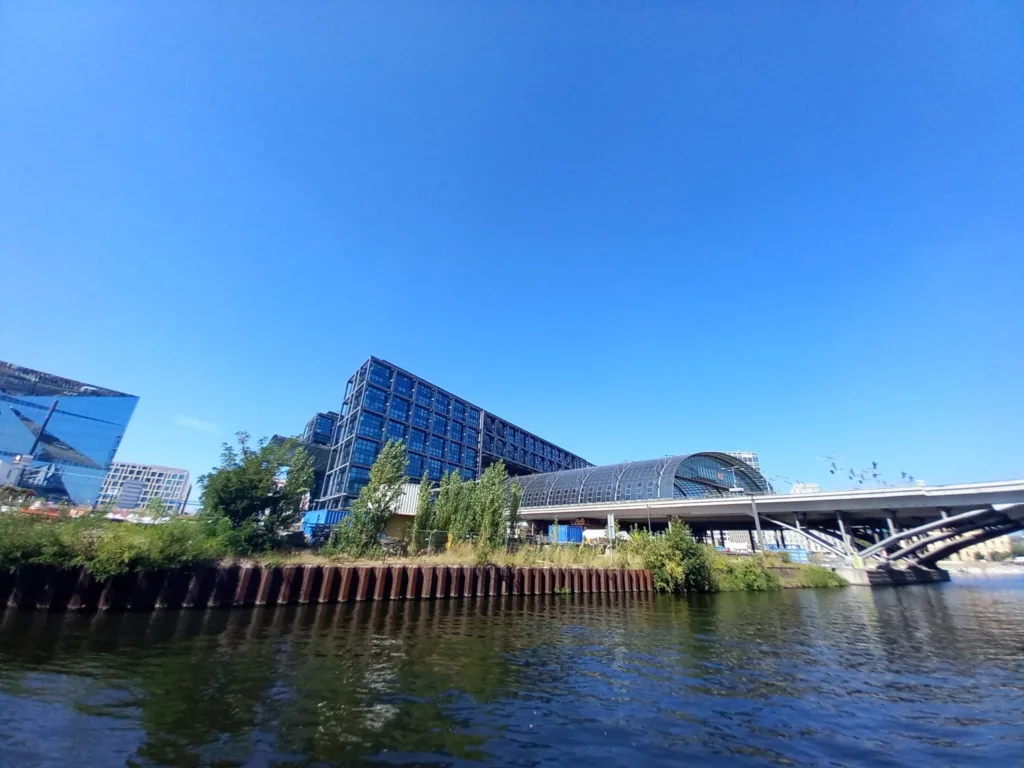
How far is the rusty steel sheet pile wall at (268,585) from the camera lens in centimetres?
1447

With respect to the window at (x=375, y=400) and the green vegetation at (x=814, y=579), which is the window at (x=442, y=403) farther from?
the green vegetation at (x=814, y=579)

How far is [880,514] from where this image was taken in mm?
56062

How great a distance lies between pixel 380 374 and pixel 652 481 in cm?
5990

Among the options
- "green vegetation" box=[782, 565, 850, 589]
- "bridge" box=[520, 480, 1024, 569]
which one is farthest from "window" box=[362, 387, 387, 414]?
"green vegetation" box=[782, 565, 850, 589]

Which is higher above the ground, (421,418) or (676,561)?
(421,418)

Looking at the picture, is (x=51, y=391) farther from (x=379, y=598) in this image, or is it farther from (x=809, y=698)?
(x=809, y=698)

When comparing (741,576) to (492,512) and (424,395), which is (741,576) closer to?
(492,512)

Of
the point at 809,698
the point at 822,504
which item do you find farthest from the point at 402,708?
the point at 822,504

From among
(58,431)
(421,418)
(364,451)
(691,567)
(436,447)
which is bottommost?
(691,567)

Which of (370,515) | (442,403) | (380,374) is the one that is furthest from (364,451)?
(370,515)

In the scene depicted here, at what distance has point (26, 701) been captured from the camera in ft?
22.9

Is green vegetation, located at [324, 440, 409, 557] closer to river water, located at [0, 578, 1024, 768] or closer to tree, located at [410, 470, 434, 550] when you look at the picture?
tree, located at [410, 470, 434, 550]

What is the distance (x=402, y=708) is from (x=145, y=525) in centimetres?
1578

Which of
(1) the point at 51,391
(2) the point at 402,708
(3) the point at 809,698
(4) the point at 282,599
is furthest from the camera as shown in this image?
(1) the point at 51,391
